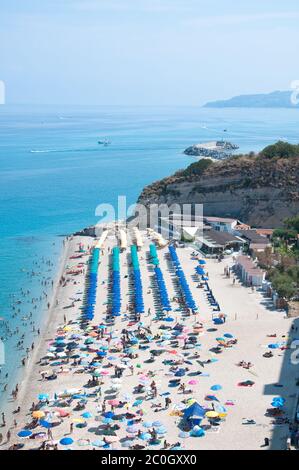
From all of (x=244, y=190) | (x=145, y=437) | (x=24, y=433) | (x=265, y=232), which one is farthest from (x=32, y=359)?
(x=244, y=190)

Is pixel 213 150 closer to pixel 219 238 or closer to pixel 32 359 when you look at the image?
pixel 219 238

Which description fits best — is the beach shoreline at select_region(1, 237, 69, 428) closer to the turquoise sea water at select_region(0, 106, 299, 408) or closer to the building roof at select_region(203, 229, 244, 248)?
the turquoise sea water at select_region(0, 106, 299, 408)

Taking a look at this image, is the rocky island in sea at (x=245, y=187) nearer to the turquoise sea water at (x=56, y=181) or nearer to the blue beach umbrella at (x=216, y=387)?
the turquoise sea water at (x=56, y=181)

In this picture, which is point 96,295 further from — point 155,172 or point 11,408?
point 155,172

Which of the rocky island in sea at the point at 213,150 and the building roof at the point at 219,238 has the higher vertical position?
the rocky island in sea at the point at 213,150

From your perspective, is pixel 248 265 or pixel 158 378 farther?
pixel 248 265

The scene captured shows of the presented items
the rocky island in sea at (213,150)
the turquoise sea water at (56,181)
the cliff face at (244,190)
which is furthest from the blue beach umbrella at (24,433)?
the rocky island in sea at (213,150)
